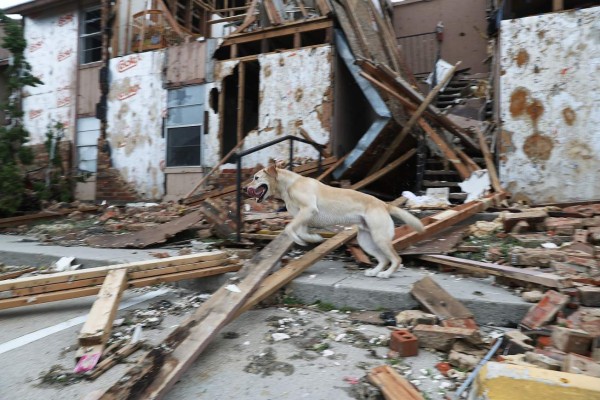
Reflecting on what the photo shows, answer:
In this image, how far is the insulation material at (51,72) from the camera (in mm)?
12633

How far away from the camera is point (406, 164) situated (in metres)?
9.12

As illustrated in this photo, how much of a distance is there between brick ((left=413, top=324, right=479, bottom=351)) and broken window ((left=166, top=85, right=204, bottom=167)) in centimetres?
856

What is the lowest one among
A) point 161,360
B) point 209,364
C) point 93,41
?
point 209,364

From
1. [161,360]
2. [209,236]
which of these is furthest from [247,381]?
[209,236]

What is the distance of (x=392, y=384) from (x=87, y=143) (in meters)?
13.0

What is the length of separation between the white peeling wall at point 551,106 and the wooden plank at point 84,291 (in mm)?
5647

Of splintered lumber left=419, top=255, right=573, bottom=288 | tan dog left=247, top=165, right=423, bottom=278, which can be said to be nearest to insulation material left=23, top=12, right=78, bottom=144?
tan dog left=247, top=165, right=423, bottom=278

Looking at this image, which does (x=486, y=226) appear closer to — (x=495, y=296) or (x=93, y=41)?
(x=495, y=296)

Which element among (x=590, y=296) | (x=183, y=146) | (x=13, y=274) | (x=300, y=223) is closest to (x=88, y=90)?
(x=183, y=146)

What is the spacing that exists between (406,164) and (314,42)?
151 inches

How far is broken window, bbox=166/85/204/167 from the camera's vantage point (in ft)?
34.0

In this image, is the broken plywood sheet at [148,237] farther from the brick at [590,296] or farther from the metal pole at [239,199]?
the brick at [590,296]

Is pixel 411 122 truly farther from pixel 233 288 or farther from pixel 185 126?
pixel 185 126

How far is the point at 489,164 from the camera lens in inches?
279
